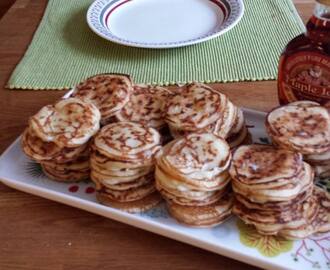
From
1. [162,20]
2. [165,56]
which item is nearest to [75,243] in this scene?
[165,56]

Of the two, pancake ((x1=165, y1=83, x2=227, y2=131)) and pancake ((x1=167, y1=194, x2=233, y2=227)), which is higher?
pancake ((x1=165, y1=83, x2=227, y2=131))

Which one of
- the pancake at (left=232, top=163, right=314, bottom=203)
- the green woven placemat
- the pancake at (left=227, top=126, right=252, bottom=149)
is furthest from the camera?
the green woven placemat

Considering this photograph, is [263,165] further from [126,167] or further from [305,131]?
[126,167]

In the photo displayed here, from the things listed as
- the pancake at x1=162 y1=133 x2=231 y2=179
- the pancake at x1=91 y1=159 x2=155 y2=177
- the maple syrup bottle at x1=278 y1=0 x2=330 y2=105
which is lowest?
the pancake at x1=91 y1=159 x2=155 y2=177

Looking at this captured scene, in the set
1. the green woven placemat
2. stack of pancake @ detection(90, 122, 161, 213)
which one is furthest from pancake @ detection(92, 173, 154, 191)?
the green woven placemat

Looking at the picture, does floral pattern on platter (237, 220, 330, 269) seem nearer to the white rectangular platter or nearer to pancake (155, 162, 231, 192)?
the white rectangular platter

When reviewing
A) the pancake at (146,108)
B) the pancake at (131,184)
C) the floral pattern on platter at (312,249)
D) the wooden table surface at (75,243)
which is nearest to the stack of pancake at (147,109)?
the pancake at (146,108)

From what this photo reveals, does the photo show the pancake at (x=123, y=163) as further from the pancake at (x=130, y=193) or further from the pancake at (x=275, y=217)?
the pancake at (x=275, y=217)
